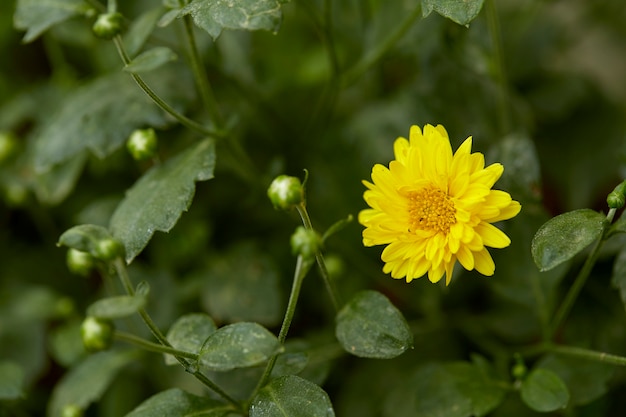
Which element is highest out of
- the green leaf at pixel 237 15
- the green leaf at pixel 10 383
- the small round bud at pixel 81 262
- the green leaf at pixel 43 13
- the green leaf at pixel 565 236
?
the green leaf at pixel 237 15

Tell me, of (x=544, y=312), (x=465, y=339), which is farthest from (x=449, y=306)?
(x=544, y=312)

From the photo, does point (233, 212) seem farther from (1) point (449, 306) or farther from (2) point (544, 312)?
(2) point (544, 312)

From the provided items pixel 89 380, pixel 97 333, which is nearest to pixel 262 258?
pixel 89 380

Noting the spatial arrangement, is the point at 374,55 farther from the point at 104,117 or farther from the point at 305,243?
the point at 305,243

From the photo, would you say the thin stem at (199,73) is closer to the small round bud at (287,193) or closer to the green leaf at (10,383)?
the small round bud at (287,193)

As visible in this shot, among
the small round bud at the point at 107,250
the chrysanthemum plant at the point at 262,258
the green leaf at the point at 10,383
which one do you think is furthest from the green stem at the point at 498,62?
the green leaf at the point at 10,383
